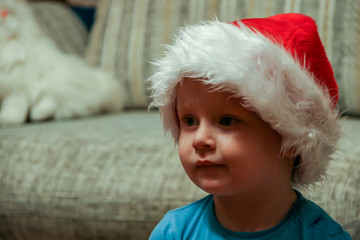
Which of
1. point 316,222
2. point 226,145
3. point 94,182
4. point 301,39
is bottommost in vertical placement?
point 94,182

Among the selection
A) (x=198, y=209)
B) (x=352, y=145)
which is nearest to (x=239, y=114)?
(x=198, y=209)

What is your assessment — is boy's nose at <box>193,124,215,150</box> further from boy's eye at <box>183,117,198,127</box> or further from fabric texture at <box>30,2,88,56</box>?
fabric texture at <box>30,2,88,56</box>

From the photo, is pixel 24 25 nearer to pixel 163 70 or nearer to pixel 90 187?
pixel 90 187

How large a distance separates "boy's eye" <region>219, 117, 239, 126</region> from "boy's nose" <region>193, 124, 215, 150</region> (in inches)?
0.8

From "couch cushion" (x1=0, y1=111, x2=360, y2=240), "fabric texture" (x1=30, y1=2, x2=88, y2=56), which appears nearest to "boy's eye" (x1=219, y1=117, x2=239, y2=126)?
"couch cushion" (x1=0, y1=111, x2=360, y2=240)

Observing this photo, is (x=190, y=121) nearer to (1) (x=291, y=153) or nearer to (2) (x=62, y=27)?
(1) (x=291, y=153)

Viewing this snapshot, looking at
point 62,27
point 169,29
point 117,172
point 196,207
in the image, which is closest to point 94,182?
point 117,172

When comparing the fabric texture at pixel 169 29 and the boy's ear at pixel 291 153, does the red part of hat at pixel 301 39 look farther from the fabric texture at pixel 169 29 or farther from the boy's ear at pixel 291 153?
the fabric texture at pixel 169 29

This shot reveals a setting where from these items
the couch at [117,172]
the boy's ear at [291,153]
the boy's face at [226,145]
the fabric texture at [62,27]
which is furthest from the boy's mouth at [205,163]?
the fabric texture at [62,27]

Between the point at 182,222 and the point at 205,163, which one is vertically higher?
the point at 205,163

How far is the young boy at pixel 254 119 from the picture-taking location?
2.07ft

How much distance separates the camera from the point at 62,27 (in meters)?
1.78

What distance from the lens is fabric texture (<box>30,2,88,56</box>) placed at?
1741mm

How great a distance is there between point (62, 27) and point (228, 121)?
127 centimetres
